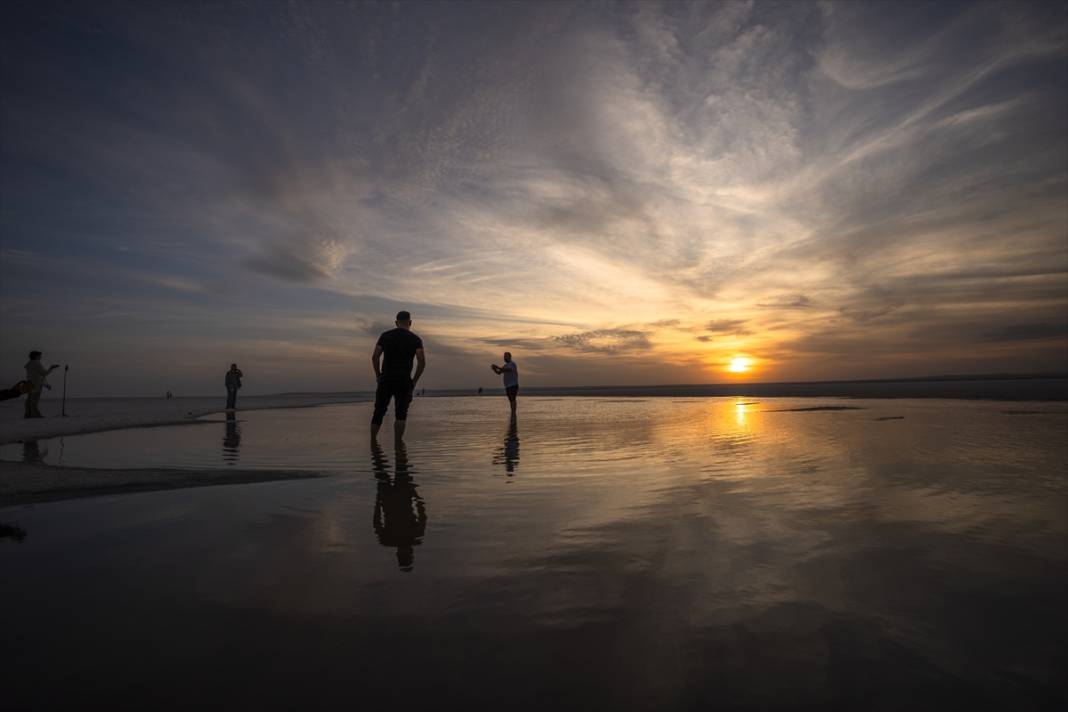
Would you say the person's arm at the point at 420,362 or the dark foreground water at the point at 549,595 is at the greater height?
the person's arm at the point at 420,362

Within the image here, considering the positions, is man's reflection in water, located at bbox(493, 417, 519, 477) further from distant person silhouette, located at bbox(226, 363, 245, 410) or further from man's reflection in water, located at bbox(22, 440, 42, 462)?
distant person silhouette, located at bbox(226, 363, 245, 410)

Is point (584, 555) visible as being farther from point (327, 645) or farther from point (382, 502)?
point (382, 502)

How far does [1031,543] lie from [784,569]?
2.17 m

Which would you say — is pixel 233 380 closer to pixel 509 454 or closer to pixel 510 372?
pixel 510 372

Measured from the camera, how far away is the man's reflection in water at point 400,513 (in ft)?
12.5

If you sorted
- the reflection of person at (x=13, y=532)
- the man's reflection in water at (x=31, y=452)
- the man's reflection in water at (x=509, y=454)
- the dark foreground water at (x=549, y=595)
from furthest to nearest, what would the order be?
the man's reflection in water at (x=31, y=452), the man's reflection in water at (x=509, y=454), the reflection of person at (x=13, y=532), the dark foreground water at (x=549, y=595)

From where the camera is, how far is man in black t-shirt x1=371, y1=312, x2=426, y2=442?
1070cm

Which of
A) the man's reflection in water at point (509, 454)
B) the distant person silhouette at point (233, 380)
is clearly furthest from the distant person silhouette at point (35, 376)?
→ the man's reflection in water at point (509, 454)

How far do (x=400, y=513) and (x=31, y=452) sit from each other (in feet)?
30.3

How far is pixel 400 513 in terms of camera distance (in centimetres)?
478

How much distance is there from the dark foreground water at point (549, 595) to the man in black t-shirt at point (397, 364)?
4.46 metres

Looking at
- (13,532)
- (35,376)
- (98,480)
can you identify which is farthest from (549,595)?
(35,376)

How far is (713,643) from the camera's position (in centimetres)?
239

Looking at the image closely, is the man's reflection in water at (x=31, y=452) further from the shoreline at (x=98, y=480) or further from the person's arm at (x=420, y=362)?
the person's arm at (x=420, y=362)
